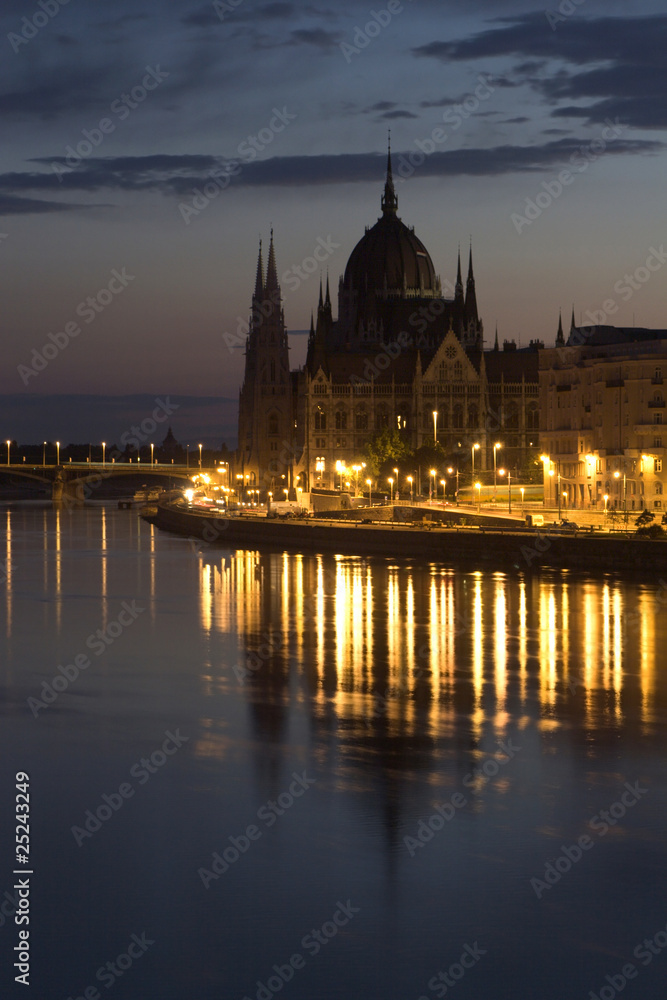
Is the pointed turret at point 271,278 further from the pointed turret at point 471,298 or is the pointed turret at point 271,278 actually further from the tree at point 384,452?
the tree at point 384,452

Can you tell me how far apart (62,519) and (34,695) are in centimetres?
11871

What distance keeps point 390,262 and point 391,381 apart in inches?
807

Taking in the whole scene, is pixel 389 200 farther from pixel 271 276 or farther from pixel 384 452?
pixel 384 452

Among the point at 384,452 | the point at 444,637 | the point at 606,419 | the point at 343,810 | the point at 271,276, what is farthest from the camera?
the point at 271,276

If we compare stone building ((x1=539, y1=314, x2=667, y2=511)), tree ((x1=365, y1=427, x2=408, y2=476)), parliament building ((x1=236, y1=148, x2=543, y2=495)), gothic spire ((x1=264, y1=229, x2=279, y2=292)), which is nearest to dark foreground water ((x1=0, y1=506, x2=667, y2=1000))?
stone building ((x1=539, y1=314, x2=667, y2=511))

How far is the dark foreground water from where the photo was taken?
63.4ft

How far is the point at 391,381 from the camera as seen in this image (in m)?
158

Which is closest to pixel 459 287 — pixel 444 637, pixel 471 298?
pixel 471 298

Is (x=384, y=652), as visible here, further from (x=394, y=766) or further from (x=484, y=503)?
(x=484, y=503)

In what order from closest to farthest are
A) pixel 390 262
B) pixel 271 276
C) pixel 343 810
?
pixel 343 810, pixel 390 262, pixel 271 276

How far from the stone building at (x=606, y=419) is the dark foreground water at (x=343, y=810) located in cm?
3801

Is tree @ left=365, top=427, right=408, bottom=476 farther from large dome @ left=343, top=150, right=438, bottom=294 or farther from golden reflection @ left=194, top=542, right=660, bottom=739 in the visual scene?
golden reflection @ left=194, top=542, right=660, bottom=739

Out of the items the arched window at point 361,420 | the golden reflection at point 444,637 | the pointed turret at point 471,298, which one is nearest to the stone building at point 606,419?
the golden reflection at point 444,637

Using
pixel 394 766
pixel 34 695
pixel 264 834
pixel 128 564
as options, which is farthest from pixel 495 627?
pixel 128 564
